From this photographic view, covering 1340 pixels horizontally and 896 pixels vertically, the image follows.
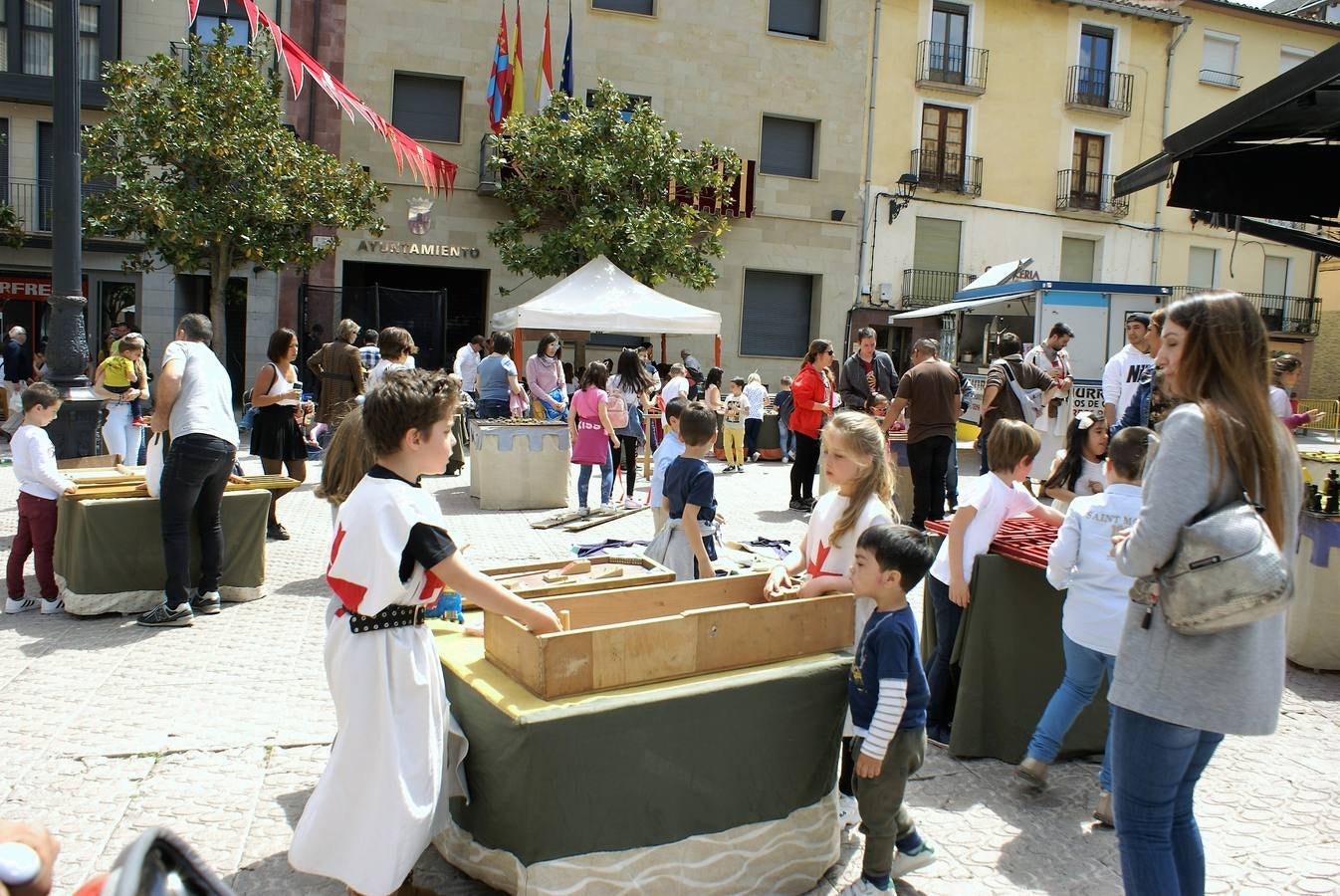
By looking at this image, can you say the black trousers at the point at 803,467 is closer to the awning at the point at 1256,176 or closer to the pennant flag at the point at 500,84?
the awning at the point at 1256,176

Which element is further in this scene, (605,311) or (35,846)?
(605,311)

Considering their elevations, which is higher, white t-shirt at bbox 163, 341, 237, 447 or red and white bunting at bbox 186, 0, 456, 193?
red and white bunting at bbox 186, 0, 456, 193

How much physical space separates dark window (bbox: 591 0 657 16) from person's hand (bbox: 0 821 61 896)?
2291 centimetres

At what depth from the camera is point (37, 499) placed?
18.9ft

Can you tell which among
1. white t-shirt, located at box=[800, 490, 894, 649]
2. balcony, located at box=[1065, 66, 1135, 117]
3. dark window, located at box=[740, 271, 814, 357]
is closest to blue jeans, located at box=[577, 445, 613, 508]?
white t-shirt, located at box=[800, 490, 894, 649]

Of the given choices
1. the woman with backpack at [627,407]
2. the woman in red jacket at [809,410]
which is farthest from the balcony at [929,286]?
the woman with backpack at [627,407]

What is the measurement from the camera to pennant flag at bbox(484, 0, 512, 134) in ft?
66.7

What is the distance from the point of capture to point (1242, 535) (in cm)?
222

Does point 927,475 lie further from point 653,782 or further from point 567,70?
point 567,70

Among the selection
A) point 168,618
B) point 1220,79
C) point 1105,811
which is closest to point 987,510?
point 1105,811

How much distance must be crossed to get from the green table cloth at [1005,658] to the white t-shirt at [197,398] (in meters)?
3.95

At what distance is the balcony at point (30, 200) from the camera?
19.9 metres

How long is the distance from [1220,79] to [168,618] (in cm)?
2963

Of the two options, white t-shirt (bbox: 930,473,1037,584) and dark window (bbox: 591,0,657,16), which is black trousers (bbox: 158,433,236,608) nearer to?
white t-shirt (bbox: 930,473,1037,584)
